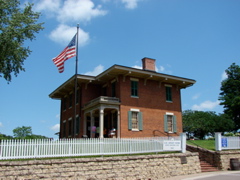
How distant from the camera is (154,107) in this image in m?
25.1

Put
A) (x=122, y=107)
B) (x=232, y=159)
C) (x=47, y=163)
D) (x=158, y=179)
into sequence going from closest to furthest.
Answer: (x=47, y=163), (x=158, y=179), (x=232, y=159), (x=122, y=107)

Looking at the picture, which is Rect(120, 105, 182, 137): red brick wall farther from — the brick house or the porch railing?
the porch railing

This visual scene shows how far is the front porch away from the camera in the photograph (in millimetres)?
22516

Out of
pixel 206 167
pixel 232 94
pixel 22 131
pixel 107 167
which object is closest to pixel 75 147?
pixel 107 167

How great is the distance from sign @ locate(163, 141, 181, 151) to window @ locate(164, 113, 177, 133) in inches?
317

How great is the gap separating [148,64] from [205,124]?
2237 centimetres

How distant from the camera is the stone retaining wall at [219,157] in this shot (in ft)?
60.3

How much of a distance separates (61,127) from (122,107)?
11417mm

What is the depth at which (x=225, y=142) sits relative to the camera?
1953cm

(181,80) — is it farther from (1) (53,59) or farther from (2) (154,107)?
(1) (53,59)

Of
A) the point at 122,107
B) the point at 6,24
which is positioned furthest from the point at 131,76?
the point at 6,24

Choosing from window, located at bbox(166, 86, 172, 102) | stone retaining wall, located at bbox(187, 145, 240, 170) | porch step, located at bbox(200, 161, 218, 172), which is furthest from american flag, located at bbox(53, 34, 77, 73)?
porch step, located at bbox(200, 161, 218, 172)

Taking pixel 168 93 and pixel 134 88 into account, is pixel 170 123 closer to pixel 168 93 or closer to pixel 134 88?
pixel 168 93

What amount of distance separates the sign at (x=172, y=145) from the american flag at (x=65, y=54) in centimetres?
842
